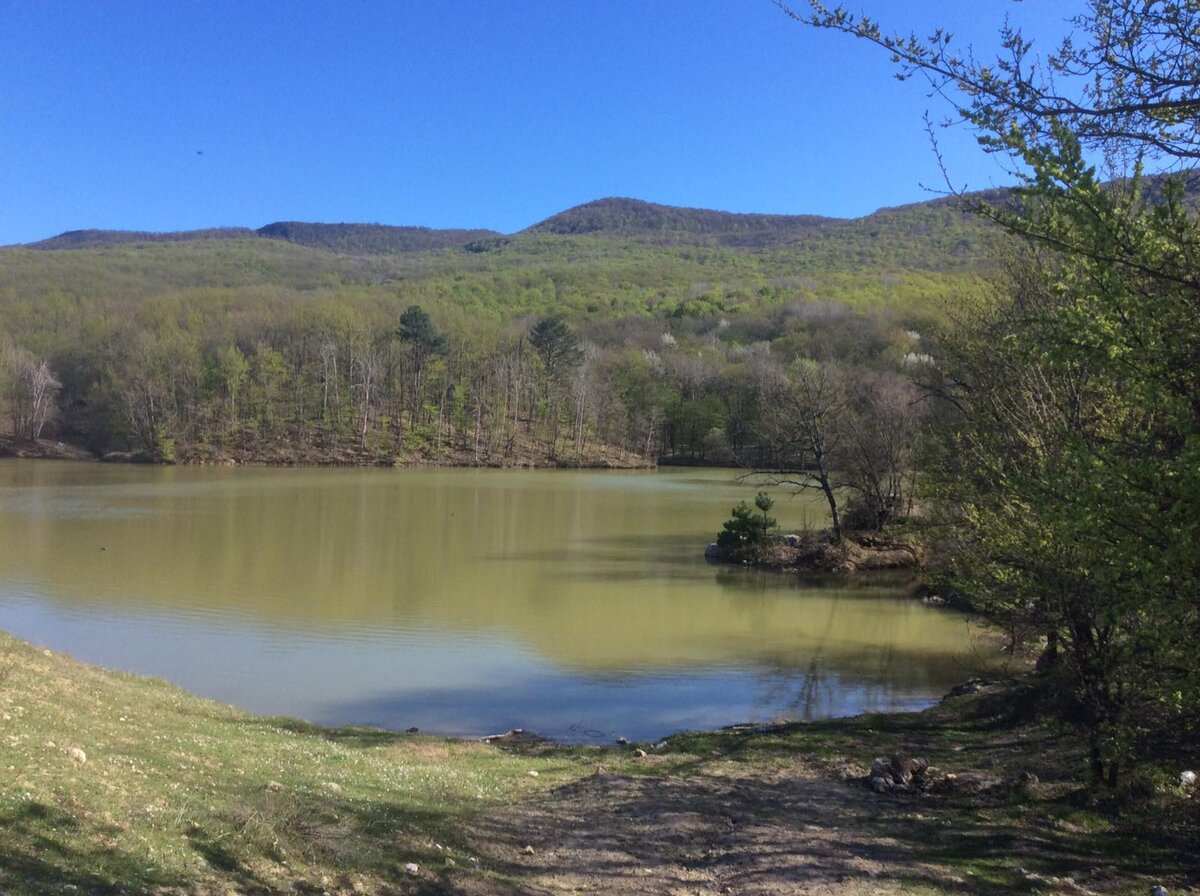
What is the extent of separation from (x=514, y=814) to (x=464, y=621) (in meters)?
12.0

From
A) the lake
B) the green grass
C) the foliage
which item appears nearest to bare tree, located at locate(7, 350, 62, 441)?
the lake

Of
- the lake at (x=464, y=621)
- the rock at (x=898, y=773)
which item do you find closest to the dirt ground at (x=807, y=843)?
the rock at (x=898, y=773)

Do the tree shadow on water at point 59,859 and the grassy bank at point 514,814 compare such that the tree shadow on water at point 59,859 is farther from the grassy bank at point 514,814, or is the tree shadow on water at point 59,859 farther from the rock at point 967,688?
the rock at point 967,688

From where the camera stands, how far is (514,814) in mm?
8109

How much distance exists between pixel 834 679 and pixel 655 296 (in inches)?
5869

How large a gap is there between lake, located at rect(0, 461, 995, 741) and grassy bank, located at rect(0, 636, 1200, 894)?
3256 mm

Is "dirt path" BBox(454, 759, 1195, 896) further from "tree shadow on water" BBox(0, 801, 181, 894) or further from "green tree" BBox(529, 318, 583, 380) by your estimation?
"green tree" BBox(529, 318, 583, 380)

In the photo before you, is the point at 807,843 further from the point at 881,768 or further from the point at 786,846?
the point at 881,768

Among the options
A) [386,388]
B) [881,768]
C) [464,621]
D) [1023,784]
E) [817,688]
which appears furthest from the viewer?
[386,388]

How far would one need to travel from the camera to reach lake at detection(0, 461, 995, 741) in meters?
14.7

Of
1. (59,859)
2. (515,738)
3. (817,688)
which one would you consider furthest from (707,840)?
(817,688)

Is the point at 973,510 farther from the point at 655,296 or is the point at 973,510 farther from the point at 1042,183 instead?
the point at 655,296

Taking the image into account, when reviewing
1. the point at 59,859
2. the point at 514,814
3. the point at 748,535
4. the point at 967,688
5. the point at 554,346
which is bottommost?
the point at 967,688

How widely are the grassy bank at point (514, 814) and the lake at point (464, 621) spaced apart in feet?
10.7
